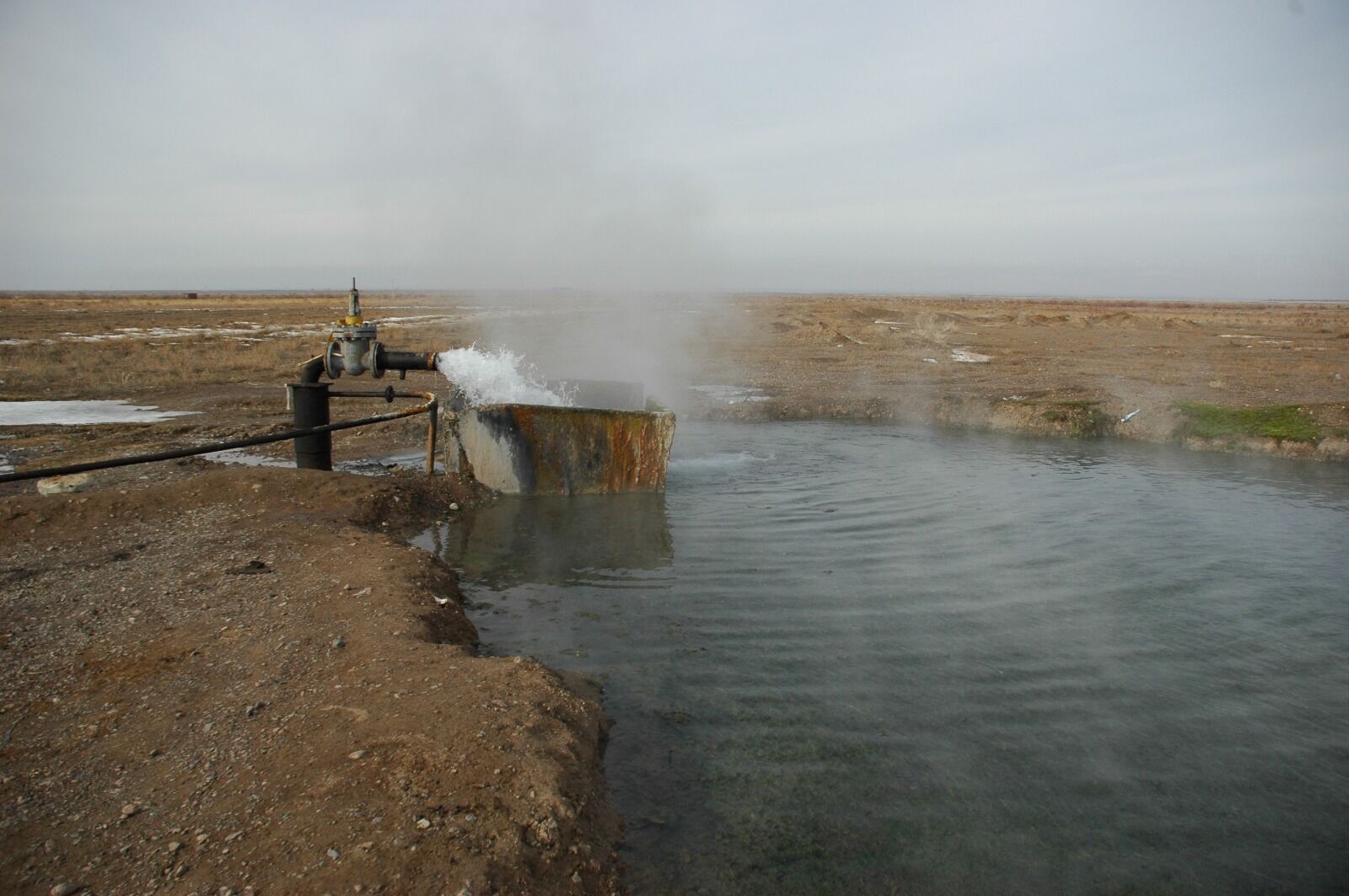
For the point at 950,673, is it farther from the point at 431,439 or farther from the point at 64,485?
the point at 64,485

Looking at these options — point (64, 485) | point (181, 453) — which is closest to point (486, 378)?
point (181, 453)

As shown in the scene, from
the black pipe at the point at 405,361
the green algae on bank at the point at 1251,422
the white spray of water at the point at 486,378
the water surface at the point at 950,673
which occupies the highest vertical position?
the black pipe at the point at 405,361

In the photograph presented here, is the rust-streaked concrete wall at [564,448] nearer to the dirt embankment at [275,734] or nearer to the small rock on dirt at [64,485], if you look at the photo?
the dirt embankment at [275,734]

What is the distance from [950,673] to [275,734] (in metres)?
3.60

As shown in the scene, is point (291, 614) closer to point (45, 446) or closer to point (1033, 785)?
point (1033, 785)

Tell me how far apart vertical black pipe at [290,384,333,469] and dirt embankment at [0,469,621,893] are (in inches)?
83.1

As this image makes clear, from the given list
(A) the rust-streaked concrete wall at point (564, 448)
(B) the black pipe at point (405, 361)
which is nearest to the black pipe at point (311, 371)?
(B) the black pipe at point (405, 361)

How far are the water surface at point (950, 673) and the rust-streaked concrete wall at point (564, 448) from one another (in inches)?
Answer: 10.1

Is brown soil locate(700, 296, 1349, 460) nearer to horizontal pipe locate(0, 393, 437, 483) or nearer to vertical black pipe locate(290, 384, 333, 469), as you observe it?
horizontal pipe locate(0, 393, 437, 483)

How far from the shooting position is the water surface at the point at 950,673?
3.45 m

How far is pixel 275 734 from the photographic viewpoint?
3537 millimetres

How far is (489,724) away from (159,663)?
1855mm

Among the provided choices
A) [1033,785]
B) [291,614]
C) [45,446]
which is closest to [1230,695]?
[1033,785]

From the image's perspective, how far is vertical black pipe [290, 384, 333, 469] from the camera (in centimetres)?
778
